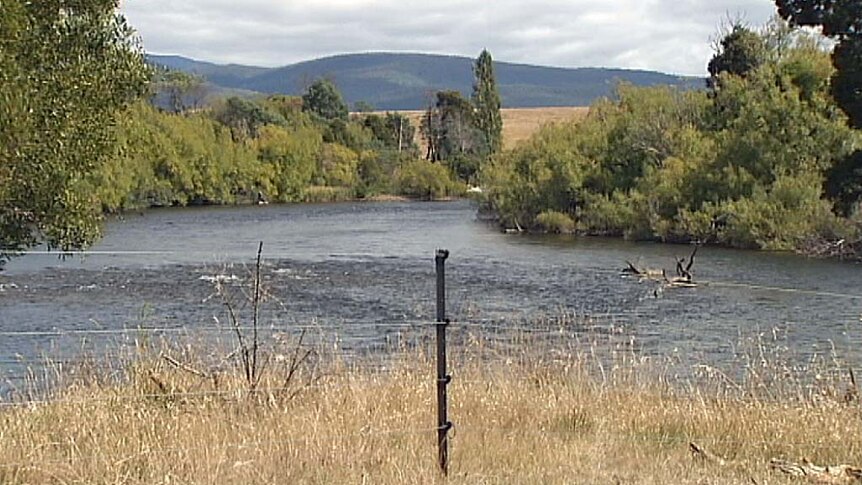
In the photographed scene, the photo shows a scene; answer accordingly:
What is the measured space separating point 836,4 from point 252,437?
20740 mm

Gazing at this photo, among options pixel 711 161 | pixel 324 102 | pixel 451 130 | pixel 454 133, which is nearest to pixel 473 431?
pixel 711 161

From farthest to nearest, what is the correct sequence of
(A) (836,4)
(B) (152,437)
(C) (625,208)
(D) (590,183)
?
(D) (590,183), (C) (625,208), (A) (836,4), (B) (152,437)

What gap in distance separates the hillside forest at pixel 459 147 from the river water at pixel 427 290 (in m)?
2.15

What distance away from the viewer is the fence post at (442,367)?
6.24 meters

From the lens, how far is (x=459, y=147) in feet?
358

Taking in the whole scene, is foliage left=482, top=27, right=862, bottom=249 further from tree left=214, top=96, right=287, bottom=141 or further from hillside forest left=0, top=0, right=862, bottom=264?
tree left=214, top=96, right=287, bottom=141

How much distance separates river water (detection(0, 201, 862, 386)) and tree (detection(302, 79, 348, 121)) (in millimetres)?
66059

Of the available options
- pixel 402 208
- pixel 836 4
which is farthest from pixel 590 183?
pixel 836 4

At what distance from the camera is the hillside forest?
8648 mm

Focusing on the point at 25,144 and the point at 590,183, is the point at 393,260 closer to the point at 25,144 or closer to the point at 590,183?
the point at 590,183

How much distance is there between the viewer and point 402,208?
7950 centimetres

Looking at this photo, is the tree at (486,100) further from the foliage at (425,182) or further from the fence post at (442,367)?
the fence post at (442,367)

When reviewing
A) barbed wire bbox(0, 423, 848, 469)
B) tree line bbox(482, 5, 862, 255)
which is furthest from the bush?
barbed wire bbox(0, 423, 848, 469)

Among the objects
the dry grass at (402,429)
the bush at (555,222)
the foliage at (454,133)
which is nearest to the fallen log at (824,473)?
the dry grass at (402,429)
